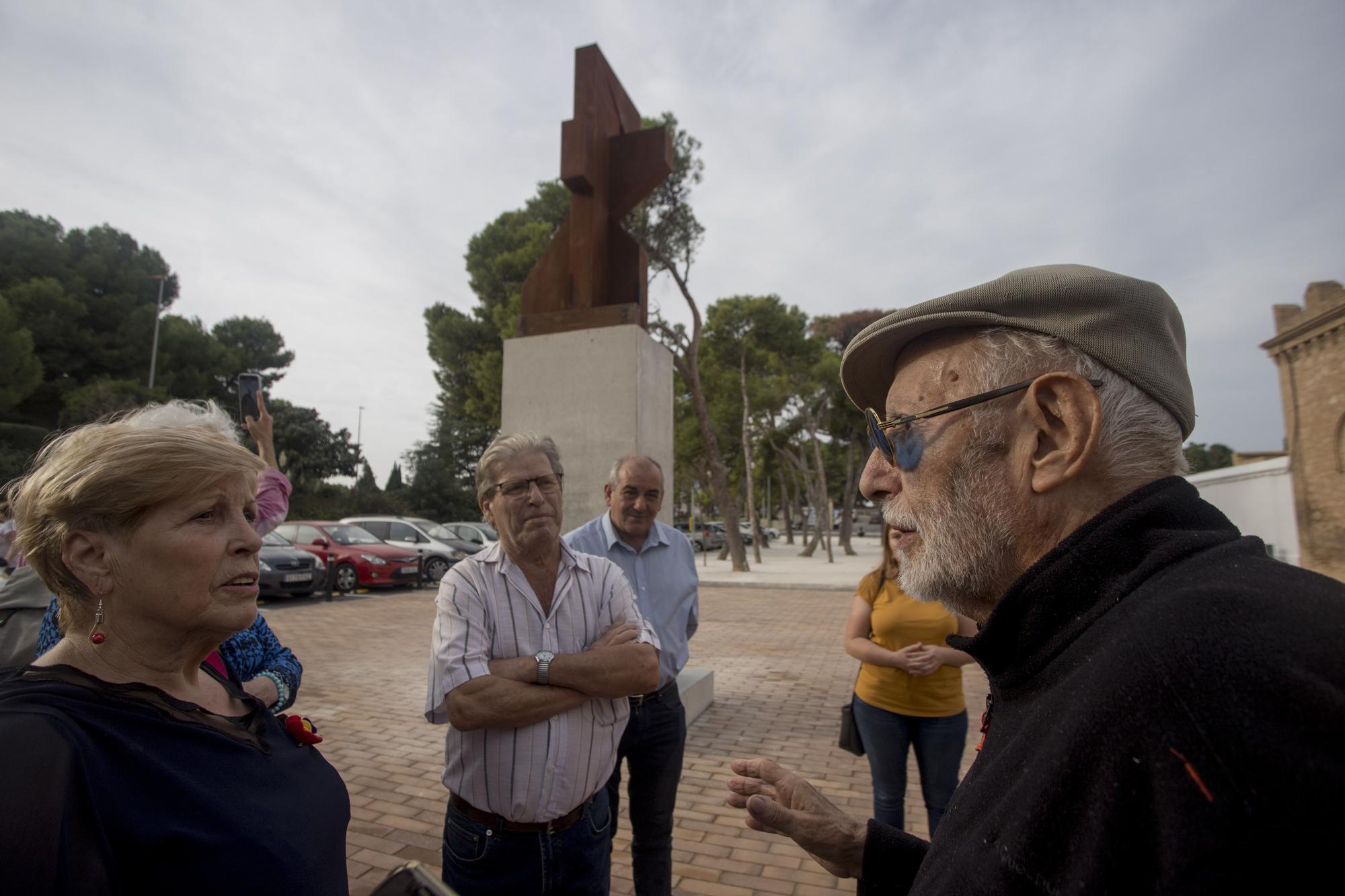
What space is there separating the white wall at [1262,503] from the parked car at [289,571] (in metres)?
21.6

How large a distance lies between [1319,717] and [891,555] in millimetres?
2864

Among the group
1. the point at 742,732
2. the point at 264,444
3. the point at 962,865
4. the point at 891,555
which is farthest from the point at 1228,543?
the point at 742,732

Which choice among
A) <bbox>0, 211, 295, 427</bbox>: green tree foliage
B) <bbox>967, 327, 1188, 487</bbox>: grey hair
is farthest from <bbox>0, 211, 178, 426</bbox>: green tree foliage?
<bbox>967, 327, 1188, 487</bbox>: grey hair

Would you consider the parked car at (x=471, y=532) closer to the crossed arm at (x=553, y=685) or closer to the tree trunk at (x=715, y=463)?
the tree trunk at (x=715, y=463)

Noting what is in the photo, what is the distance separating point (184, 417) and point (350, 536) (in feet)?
55.8

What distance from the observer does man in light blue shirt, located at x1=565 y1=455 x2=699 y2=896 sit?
118 inches

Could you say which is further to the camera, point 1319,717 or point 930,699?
point 930,699

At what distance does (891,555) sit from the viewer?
3445mm

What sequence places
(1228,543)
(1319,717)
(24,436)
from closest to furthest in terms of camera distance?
1. (1319,717)
2. (1228,543)
3. (24,436)

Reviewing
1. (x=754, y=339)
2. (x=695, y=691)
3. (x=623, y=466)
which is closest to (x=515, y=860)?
(x=623, y=466)

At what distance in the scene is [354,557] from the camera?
637 inches

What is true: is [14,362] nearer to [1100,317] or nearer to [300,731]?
[300,731]

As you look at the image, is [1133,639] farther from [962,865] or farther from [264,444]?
[264,444]

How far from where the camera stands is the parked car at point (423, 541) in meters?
18.4
